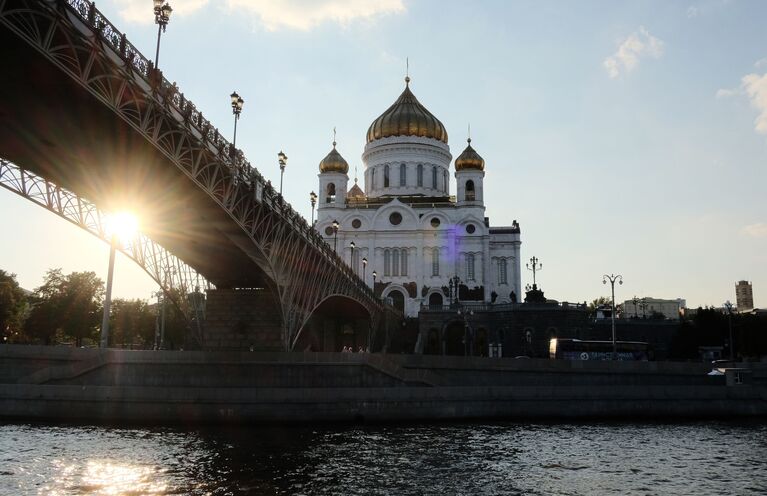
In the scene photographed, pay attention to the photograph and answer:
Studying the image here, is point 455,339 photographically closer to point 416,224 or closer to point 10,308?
point 416,224

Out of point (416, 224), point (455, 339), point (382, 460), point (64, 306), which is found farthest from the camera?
point (416, 224)

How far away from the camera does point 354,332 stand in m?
70.8

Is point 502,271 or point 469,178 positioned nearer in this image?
point 502,271

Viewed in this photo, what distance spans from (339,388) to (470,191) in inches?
2356

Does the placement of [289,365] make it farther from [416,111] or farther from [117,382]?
[416,111]

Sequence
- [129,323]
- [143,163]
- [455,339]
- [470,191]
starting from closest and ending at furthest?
[143,163]
[455,339]
[129,323]
[470,191]

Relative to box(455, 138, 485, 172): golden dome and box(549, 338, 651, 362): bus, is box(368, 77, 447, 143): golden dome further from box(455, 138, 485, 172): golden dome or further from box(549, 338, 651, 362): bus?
box(549, 338, 651, 362): bus

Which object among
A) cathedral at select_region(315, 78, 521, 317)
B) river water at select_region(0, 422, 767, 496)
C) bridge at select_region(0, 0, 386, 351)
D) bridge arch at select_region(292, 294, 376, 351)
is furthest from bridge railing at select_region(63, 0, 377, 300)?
cathedral at select_region(315, 78, 521, 317)

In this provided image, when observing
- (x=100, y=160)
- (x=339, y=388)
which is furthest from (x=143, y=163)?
(x=339, y=388)

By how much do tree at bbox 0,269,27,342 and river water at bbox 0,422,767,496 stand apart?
3401 centimetres

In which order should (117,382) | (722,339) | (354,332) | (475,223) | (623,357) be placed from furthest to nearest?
(475,223) → (354,332) → (722,339) → (623,357) → (117,382)

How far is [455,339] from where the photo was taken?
6844cm

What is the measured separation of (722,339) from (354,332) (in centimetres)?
3666

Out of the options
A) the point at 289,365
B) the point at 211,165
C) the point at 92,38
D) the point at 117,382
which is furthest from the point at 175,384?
the point at 92,38
